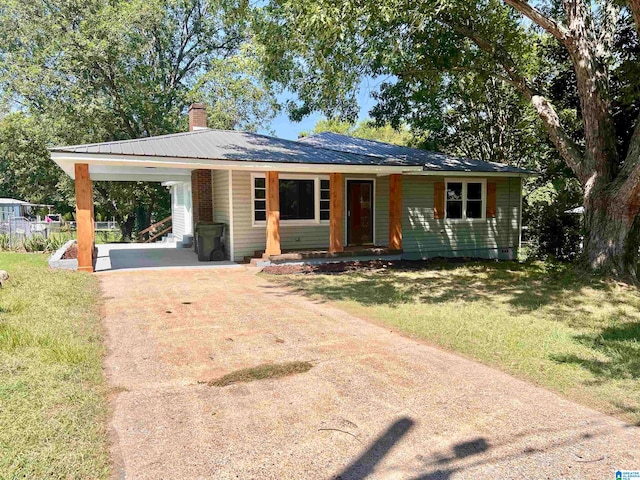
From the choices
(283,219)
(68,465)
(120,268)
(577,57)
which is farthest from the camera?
(283,219)

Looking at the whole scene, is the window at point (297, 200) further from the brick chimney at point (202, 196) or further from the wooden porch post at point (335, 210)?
the brick chimney at point (202, 196)

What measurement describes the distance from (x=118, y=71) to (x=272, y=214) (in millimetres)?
15187

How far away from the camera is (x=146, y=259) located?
12859 millimetres

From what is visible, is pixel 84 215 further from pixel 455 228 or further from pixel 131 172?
pixel 455 228

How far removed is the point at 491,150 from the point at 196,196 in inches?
564

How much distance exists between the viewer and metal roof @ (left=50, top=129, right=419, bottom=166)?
32.6 ft

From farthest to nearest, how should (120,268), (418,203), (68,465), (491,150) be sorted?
1. (491,150)
2. (418,203)
3. (120,268)
4. (68,465)

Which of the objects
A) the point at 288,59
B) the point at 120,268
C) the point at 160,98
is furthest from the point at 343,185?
the point at 160,98

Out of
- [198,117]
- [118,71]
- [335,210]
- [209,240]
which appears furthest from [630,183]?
[118,71]

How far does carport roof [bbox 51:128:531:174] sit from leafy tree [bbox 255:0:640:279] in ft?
5.26

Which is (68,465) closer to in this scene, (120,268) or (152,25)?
(120,268)

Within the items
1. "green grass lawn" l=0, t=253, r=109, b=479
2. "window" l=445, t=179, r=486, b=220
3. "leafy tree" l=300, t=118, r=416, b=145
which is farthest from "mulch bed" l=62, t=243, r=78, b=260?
"leafy tree" l=300, t=118, r=416, b=145

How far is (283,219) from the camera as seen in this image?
12.6 m

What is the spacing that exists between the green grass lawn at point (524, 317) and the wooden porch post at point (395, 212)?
1.73 meters
